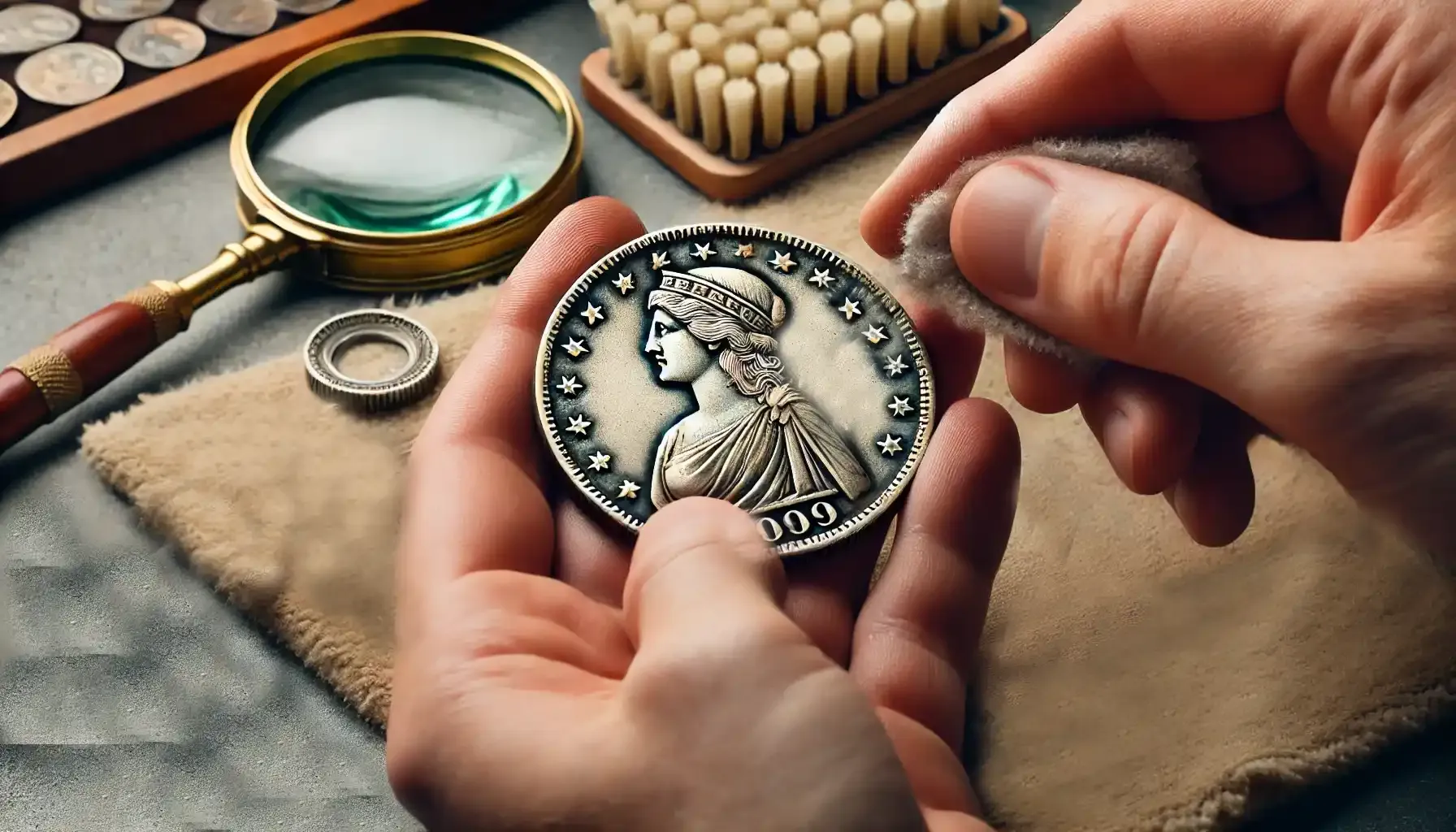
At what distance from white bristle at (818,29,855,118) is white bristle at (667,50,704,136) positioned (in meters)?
0.13

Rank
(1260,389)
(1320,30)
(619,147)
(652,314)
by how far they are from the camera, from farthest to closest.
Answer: (619,147), (652,314), (1320,30), (1260,389)

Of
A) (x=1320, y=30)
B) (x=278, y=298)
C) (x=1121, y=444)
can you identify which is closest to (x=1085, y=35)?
(x=1320, y=30)

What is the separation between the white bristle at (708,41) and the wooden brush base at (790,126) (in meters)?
0.09

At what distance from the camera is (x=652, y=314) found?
0.98 m

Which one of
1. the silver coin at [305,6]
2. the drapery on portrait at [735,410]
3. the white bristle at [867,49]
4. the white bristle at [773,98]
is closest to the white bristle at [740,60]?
the white bristle at [773,98]

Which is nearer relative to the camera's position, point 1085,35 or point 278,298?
point 1085,35

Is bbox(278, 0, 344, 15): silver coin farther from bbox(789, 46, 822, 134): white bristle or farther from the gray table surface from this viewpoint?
bbox(789, 46, 822, 134): white bristle

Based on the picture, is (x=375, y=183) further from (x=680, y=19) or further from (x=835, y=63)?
(x=835, y=63)

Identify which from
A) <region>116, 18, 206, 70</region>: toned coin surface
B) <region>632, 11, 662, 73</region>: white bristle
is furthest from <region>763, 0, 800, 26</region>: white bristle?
<region>116, 18, 206, 70</region>: toned coin surface

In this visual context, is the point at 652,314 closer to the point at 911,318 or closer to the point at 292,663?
the point at 911,318

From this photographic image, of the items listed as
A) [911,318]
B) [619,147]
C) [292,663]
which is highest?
[911,318]

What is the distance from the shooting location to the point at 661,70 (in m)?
1.35

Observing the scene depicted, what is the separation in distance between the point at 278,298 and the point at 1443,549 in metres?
1.05

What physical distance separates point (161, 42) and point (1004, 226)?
1.03m
